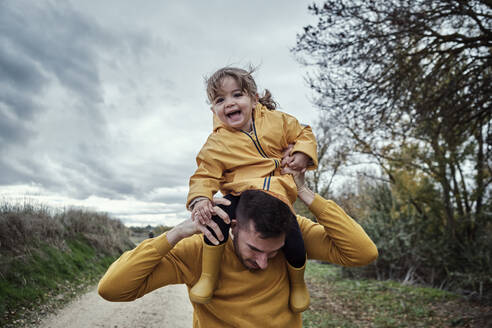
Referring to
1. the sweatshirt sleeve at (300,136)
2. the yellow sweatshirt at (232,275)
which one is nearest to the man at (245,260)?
the yellow sweatshirt at (232,275)

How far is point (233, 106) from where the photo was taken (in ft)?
8.72

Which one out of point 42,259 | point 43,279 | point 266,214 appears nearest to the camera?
point 266,214

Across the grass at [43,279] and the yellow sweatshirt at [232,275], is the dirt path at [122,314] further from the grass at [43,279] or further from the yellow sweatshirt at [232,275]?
the yellow sweatshirt at [232,275]

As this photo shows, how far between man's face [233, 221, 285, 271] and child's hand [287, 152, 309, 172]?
65 cm

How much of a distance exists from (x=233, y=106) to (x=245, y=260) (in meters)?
1.21

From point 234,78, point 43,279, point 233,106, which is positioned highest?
point 234,78

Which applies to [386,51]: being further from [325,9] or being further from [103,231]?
[103,231]

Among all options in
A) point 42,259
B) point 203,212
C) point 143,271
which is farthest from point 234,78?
point 42,259

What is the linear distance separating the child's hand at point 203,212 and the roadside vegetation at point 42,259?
4655 mm

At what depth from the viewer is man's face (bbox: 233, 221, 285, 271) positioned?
81.5 inches

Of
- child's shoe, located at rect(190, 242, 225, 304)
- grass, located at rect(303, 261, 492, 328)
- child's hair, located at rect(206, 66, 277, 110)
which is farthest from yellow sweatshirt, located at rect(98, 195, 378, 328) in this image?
grass, located at rect(303, 261, 492, 328)

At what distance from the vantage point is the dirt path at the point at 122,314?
5730mm

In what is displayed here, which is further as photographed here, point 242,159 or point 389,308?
point 389,308

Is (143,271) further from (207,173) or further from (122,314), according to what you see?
(122,314)
